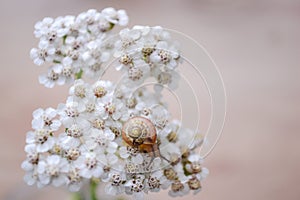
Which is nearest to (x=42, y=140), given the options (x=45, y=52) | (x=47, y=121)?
(x=47, y=121)

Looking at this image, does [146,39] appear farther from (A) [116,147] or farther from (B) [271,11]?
(B) [271,11]

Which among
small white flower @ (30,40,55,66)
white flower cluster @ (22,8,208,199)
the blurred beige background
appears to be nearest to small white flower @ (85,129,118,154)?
white flower cluster @ (22,8,208,199)

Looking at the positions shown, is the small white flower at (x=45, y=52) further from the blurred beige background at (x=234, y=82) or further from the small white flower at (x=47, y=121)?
the blurred beige background at (x=234, y=82)

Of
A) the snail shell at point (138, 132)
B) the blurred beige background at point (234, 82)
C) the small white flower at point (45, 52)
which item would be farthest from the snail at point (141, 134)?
the blurred beige background at point (234, 82)

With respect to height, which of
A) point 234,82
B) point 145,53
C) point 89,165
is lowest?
point 89,165

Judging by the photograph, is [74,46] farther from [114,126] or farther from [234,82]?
[234,82]

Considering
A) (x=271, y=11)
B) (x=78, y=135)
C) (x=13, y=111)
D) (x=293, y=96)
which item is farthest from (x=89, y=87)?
(x=271, y=11)
